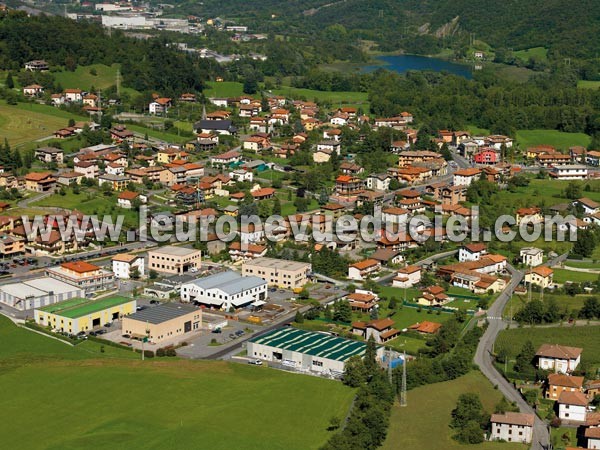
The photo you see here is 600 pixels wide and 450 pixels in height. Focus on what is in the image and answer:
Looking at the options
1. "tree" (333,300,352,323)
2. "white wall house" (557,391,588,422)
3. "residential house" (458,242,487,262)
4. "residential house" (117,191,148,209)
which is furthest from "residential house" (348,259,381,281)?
"white wall house" (557,391,588,422)

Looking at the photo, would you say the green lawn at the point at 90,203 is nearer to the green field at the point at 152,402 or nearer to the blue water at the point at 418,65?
the green field at the point at 152,402

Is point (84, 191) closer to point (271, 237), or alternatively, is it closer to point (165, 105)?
point (271, 237)

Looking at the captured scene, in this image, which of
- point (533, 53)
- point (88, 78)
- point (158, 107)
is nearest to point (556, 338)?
point (158, 107)

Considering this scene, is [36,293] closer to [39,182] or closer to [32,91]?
[39,182]

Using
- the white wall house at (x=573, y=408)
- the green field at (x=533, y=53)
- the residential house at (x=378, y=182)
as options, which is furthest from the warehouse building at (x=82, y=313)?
the green field at (x=533, y=53)

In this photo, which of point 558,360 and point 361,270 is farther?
point 361,270

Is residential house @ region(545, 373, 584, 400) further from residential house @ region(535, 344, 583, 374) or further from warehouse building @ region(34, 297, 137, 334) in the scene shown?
warehouse building @ region(34, 297, 137, 334)
